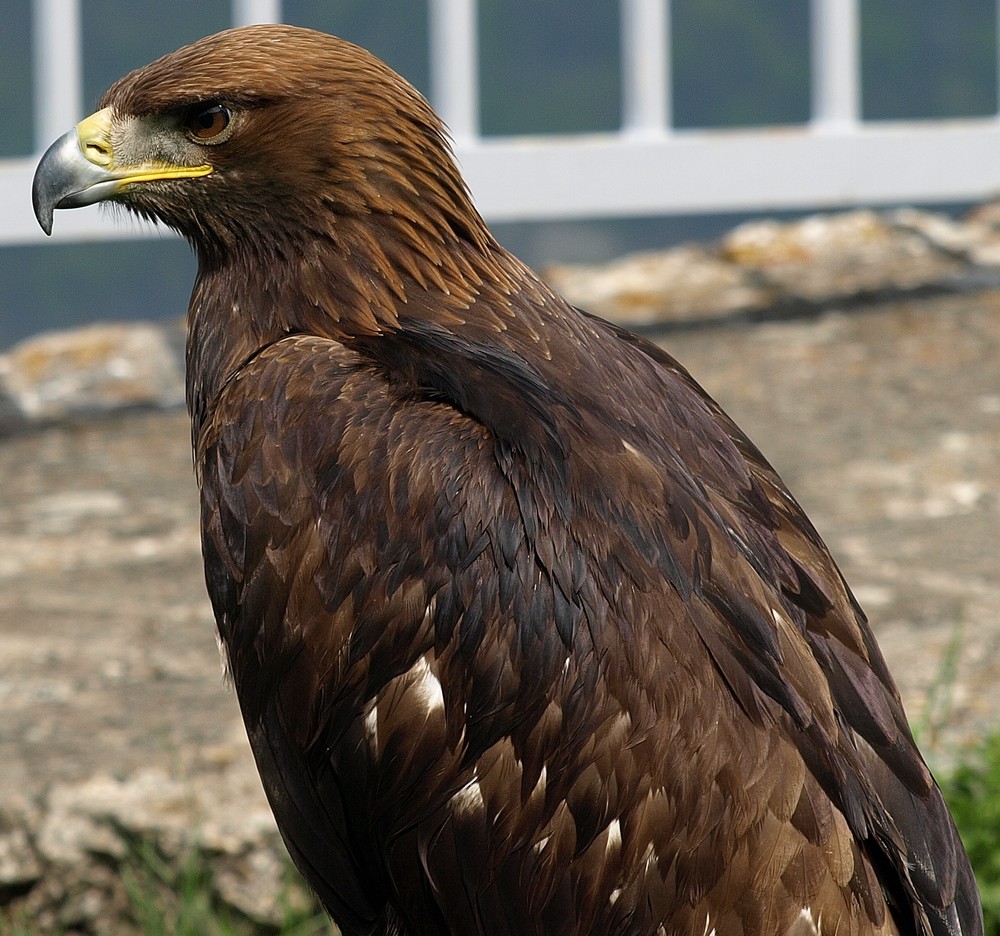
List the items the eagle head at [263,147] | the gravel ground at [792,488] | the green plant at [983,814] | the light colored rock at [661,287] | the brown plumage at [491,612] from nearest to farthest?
the brown plumage at [491,612] → the eagle head at [263,147] → the green plant at [983,814] → the gravel ground at [792,488] → the light colored rock at [661,287]

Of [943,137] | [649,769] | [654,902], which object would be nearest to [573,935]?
[654,902]

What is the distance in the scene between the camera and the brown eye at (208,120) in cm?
253

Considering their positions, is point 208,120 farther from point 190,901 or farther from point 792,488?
point 792,488

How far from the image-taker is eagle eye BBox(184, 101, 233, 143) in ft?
8.30

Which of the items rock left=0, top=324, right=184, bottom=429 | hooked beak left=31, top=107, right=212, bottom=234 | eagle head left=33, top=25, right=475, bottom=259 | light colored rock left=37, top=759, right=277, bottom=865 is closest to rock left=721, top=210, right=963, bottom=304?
rock left=0, top=324, right=184, bottom=429

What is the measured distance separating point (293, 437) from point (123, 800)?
1.24 metres

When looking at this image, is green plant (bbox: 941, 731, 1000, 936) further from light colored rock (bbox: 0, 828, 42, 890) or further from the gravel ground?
light colored rock (bbox: 0, 828, 42, 890)

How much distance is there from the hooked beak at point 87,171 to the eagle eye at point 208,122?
0.19ft

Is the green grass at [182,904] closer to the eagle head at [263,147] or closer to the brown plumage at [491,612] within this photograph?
the brown plumage at [491,612]

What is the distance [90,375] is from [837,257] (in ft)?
10.4

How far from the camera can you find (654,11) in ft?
20.1

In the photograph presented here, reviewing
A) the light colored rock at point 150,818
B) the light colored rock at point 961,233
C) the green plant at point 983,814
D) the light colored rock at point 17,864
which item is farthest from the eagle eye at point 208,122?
the light colored rock at point 961,233

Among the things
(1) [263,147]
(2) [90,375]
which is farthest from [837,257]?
(1) [263,147]

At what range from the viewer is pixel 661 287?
6613mm
